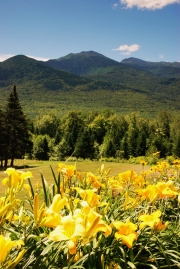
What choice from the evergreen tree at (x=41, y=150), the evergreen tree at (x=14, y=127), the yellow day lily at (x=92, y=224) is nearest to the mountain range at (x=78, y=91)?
the evergreen tree at (x=41, y=150)

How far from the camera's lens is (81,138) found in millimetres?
34719

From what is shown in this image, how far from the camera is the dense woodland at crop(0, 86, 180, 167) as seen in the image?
2080 cm

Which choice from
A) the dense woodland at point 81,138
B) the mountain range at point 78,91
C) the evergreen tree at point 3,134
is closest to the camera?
the evergreen tree at point 3,134

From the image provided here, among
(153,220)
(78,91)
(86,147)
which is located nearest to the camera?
(153,220)

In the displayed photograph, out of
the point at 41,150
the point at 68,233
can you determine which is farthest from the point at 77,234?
the point at 41,150

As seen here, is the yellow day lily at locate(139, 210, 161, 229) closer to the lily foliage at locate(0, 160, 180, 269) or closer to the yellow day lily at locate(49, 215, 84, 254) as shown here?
the lily foliage at locate(0, 160, 180, 269)

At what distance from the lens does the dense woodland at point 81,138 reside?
20.8 meters

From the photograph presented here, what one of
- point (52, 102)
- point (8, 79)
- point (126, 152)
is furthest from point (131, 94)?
point (126, 152)

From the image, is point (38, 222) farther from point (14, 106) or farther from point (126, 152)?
point (126, 152)

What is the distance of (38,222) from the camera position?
94 cm

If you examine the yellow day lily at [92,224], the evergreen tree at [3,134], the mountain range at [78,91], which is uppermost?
the mountain range at [78,91]

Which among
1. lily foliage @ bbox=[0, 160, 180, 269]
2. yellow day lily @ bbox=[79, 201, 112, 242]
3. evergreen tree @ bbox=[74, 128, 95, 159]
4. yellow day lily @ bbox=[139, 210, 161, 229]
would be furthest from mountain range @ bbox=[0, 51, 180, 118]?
yellow day lily @ bbox=[79, 201, 112, 242]

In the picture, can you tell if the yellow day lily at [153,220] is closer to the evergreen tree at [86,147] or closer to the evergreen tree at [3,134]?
the evergreen tree at [3,134]

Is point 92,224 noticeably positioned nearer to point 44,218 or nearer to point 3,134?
point 44,218
